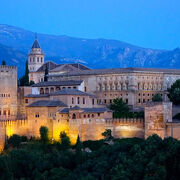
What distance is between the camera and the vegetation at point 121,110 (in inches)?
2606

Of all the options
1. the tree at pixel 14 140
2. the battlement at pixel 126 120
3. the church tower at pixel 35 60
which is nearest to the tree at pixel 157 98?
the battlement at pixel 126 120

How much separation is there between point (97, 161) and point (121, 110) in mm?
21376

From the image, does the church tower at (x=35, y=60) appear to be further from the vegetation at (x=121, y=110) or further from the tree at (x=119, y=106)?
the tree at (x=119, y=106)

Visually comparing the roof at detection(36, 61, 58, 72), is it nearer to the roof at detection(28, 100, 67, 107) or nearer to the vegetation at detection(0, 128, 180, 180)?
the roof at detection(28, 100, 67, 107)

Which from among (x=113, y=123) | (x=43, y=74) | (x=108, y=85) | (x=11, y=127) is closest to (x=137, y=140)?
(x=113, y=123)

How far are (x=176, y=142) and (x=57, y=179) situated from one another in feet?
33.5

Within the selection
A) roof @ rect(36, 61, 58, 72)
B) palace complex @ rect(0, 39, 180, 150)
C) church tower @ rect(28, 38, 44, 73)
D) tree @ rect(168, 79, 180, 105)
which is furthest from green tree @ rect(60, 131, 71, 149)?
church tower @ rect(28, 38, 44, 73)

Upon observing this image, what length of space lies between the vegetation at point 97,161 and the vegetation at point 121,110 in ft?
19.2

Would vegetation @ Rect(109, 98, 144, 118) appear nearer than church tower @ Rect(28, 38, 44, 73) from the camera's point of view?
Yes

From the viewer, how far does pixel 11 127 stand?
211 ft

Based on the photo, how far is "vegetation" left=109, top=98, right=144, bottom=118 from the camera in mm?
66188

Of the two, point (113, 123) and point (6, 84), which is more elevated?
point (6, 84)

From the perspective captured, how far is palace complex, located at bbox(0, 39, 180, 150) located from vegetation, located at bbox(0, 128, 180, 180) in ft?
6.27

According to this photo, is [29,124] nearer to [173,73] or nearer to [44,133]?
[44,133]
